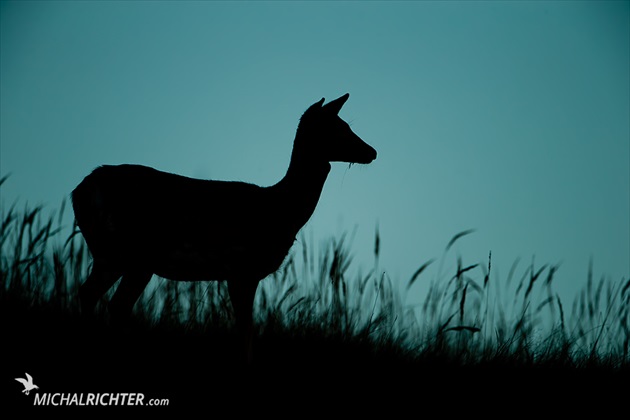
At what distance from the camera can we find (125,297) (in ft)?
14.3

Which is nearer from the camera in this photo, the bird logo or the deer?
the bird logo

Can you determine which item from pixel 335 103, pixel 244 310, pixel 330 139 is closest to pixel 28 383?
pixel 244 310

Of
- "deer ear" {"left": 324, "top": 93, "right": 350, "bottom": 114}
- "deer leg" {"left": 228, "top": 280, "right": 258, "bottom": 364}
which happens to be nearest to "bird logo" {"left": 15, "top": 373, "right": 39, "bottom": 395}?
"deer leg" {"left": 228, "top": 280, "right": 258, "bottom": 364}

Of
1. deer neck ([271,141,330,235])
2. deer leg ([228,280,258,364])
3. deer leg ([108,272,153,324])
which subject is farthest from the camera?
deer neck ([271,141,330,235])

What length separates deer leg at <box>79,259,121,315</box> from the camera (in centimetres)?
458

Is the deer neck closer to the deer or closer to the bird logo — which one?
the deer

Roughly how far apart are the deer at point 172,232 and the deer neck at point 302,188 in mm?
16

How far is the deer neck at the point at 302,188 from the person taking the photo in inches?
190

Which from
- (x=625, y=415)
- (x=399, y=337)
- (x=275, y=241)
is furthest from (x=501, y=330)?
(x=275, y=241)

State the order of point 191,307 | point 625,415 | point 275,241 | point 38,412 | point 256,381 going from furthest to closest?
point 191,307
point 275,241
point 625,415
point 256,381
point 38,412

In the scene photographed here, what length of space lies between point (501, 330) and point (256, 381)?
2.12 meters

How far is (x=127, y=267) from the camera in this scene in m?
4.50

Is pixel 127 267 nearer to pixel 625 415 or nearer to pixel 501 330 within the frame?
pixel 501 330

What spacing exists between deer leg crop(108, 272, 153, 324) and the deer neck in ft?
3.53
